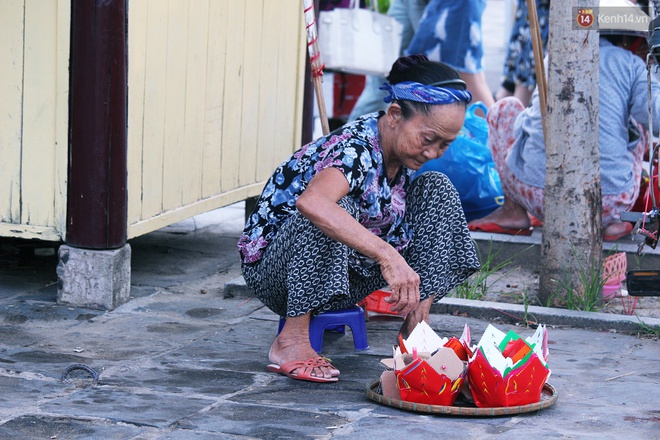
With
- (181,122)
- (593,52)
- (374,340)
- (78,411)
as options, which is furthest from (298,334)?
(593,52)

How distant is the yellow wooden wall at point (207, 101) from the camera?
4.42m

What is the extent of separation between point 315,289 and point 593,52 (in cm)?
170

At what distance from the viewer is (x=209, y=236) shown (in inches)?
235

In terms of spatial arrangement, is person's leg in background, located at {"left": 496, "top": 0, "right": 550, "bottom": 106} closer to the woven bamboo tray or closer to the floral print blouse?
the floral print blouse

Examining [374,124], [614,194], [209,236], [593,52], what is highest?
[593,52]

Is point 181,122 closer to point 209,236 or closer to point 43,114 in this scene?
point 43,114

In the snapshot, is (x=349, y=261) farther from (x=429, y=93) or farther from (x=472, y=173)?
(x=472, y=173)

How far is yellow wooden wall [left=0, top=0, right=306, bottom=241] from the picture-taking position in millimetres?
4250

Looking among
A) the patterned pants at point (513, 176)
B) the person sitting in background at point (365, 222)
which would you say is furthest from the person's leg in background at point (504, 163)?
the person sitting in background at point (365, 222)

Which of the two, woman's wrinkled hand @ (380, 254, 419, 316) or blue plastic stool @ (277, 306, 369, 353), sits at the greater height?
woman's wrinkled hand @ (380, 254, 419, 316)

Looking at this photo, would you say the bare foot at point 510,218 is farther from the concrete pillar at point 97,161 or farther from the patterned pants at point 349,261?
the concrete pillar at point 97,161

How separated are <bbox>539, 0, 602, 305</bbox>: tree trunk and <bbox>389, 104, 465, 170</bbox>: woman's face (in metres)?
1.01

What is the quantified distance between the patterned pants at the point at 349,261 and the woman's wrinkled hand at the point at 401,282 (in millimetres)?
208

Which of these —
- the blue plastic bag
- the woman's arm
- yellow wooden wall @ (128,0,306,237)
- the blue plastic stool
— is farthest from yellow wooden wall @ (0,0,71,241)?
the blue plastic bag
